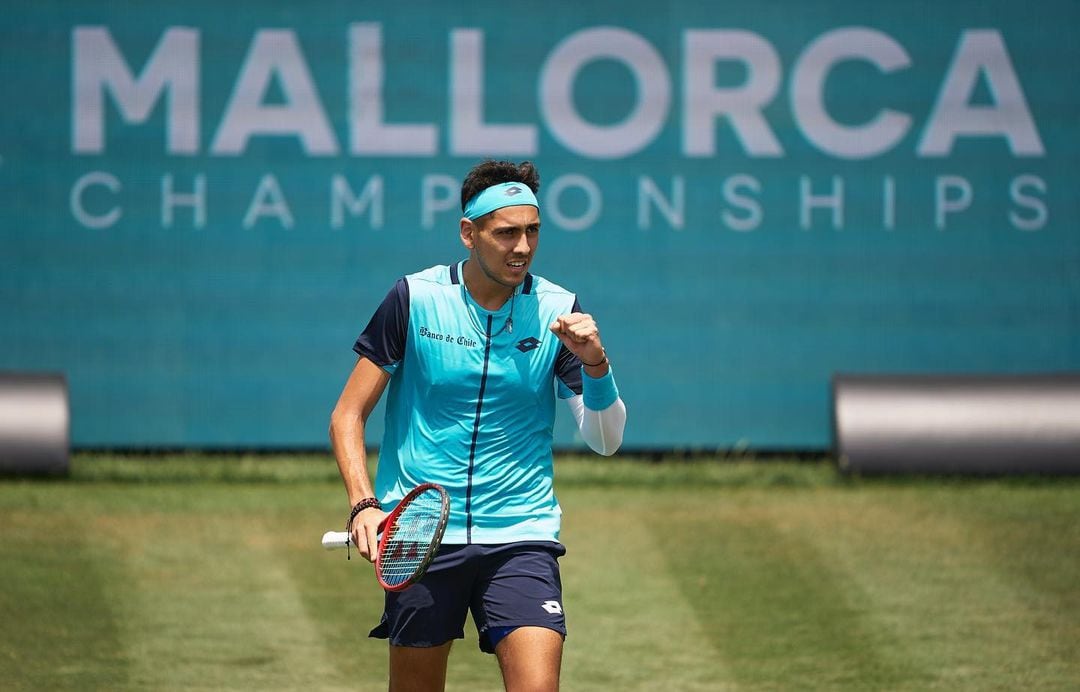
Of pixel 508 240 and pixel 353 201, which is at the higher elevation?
pixel 508 240

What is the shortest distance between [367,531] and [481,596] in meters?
0.49

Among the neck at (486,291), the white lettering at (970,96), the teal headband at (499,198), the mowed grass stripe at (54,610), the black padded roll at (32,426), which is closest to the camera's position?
the teal headband at (499,198)

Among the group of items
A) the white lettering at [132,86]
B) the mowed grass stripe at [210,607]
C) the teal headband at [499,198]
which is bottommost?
the mowed grass stripe at [210,607]

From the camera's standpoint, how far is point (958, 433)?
10.9 m

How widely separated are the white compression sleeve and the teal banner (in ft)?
19.3

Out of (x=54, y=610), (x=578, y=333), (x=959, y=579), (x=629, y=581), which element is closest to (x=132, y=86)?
Result: (x=54, y=610)

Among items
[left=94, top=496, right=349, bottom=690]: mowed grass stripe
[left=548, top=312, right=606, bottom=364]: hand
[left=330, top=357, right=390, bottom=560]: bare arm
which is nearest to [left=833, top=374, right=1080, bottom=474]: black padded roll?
[left=94, top=496, right=349, bottom=690]: mowed grass stripe

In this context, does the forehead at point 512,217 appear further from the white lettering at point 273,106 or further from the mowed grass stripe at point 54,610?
the white lettering at point 273,106

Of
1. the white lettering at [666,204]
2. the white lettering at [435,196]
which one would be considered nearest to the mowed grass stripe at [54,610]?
the white lettering at [435,196]

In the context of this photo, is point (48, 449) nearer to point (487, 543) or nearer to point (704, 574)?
point (704, 574)

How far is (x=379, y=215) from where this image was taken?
11.3 meters

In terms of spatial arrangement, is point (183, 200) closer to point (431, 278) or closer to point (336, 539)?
point (431, 278)

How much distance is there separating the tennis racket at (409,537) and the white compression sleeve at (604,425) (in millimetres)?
519

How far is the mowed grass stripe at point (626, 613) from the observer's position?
751 cm
